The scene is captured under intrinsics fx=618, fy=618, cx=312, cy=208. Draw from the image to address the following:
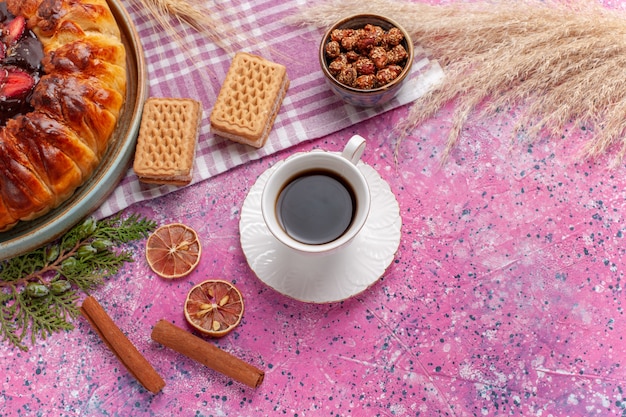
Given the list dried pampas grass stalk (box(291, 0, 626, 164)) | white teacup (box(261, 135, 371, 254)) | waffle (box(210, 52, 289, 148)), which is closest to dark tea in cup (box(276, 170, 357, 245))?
white teacup (box(261, 135, 371, 254))

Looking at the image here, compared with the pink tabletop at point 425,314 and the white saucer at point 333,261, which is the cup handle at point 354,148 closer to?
the white saucer at point 333,261

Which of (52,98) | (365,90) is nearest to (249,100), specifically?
(365,90)

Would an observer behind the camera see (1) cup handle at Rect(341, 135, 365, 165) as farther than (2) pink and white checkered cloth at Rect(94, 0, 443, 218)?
No

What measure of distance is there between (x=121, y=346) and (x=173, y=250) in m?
0.31

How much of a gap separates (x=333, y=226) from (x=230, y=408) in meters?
0.61

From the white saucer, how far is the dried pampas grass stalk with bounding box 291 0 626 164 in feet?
1.08

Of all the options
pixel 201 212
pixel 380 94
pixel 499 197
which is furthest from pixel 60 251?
pixel 499 197

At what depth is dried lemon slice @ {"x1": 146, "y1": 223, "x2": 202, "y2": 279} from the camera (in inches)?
73.5

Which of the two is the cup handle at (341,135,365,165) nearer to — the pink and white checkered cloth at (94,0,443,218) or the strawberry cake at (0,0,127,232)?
the pink and white checkered cloth at (94,0,443,218)

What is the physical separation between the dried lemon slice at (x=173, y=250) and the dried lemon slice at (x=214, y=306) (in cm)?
8

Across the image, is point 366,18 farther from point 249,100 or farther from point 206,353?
point 206,353

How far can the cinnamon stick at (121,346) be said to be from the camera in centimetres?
175

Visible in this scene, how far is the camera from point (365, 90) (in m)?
1.83

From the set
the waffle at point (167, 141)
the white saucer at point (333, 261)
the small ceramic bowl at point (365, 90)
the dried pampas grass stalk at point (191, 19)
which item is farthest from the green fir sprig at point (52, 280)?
the small ceramic bowl at point (365, 90)
